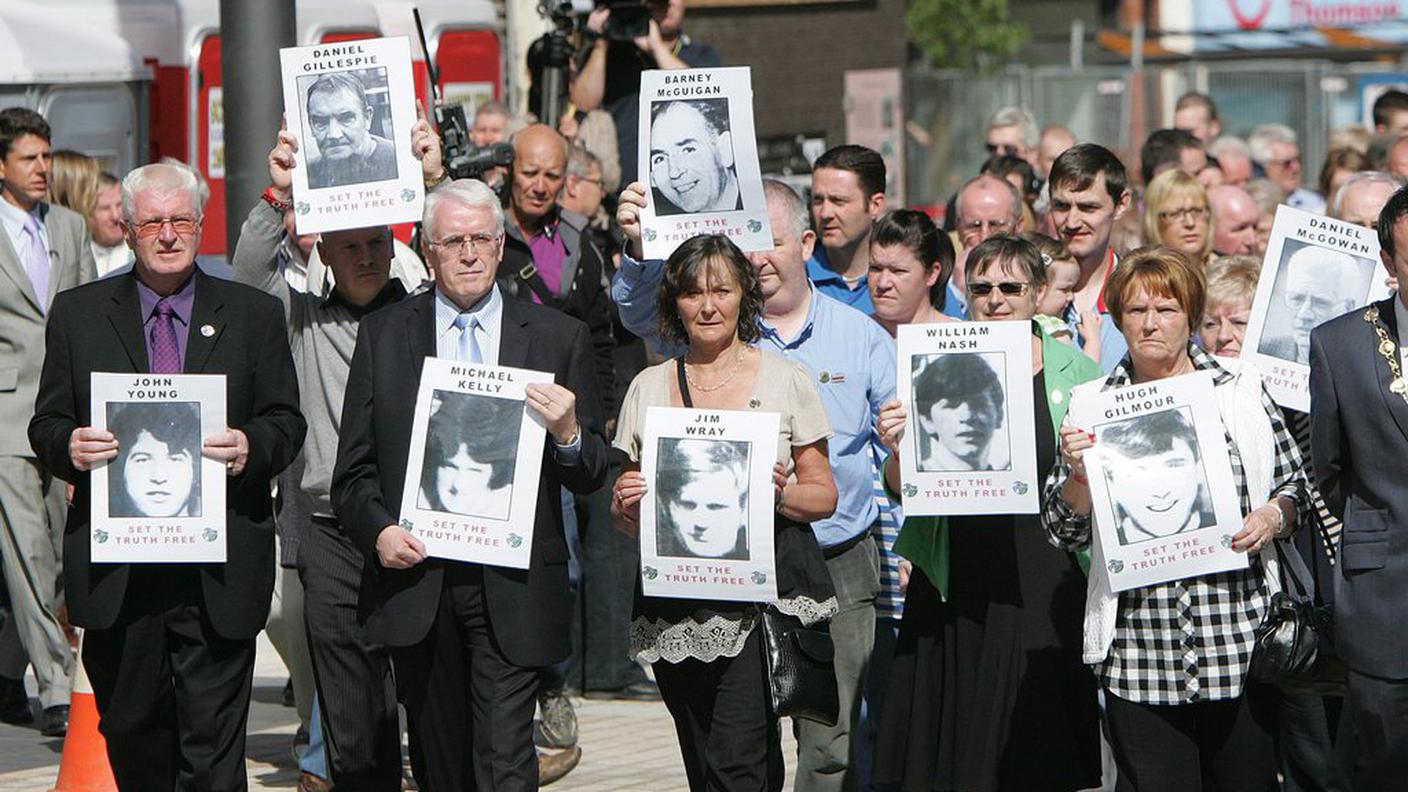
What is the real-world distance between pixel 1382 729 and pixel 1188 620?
1.95 feet

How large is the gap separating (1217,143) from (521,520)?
9331 millimetres

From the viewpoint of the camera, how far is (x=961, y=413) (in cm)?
690

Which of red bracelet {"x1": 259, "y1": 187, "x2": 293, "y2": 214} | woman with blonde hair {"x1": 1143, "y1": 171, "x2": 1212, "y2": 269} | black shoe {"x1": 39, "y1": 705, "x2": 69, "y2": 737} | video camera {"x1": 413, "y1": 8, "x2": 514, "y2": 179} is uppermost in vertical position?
video camera {"x1": 413, "y1": 8, "x2": 514, "y2": 179}

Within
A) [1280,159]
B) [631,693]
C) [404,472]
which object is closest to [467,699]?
[404,472]

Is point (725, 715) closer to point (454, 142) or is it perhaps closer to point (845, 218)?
point (845, 218)

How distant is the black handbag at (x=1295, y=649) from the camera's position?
21.0 feet

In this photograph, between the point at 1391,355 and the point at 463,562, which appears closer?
the point at 1391,355

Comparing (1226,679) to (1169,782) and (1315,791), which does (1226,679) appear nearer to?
(1169,782)

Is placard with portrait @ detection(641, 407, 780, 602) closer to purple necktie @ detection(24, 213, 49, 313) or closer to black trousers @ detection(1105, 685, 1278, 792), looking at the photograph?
black trousers @ detection(1105, 685, 1278, 792)

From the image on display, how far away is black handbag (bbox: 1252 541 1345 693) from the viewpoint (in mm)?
6391

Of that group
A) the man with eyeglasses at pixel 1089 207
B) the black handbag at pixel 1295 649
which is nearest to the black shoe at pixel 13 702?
the man with eyeglasses at pixel 1089 207

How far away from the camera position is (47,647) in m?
10.2

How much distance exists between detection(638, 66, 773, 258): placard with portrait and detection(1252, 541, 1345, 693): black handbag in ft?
6.76

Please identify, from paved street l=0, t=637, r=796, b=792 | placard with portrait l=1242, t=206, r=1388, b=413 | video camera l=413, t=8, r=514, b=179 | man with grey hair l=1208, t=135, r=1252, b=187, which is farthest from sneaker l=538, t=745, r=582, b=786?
man with grey hair l=1208, t=135, r=1252, b=187
